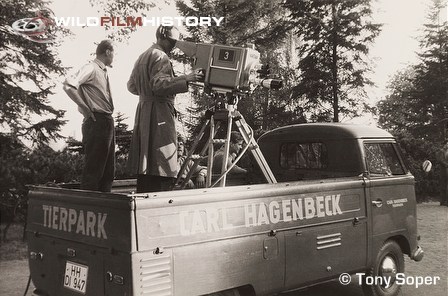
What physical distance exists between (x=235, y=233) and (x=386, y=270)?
242 centimetres

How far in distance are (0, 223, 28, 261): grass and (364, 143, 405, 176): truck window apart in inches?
204

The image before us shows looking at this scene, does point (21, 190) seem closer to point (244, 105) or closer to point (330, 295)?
point (330, 295)

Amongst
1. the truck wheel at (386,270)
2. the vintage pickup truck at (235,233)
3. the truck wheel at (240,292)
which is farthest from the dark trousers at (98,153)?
the truck wheel at (386,270)

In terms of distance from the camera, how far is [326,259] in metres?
4.55

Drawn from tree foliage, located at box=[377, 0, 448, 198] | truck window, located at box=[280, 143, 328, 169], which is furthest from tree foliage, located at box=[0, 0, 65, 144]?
tree foliage, located at box=[377, 0, 448, 198]

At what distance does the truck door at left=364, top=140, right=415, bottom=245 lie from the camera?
17.2 ft

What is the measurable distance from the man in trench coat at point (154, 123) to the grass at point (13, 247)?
13.3ft

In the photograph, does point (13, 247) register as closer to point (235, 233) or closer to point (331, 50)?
point (235, 233)

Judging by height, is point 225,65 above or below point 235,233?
above

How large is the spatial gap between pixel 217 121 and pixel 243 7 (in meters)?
13.9

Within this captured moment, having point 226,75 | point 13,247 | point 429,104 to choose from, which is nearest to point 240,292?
point 226,75

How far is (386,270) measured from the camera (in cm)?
540

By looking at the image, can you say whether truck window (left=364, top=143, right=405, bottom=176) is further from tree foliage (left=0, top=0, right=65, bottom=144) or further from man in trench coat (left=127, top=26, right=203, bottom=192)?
tree foliage (left=0, top=0, right=65, bottom=144)

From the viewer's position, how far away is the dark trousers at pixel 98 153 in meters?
4.54
